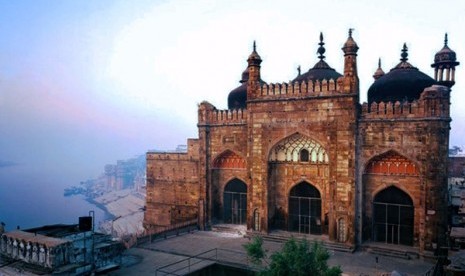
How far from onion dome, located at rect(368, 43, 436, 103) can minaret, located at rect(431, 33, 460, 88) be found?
49.9 inches

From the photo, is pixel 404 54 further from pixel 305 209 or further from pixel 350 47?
pixel 305 209

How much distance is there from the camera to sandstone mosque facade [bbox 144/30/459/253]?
1464cm

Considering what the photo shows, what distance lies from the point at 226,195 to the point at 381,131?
8955 millimetres

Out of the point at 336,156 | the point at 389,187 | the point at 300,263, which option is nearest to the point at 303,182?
the point at 336,156

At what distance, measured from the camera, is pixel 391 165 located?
15586mm

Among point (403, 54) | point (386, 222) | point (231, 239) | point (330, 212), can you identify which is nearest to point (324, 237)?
point (330, 212)

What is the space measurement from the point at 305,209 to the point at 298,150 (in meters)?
2.87

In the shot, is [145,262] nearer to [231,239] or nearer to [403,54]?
[231,239]

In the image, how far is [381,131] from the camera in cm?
1545

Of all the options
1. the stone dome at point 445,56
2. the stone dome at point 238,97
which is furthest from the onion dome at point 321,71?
the stone dome at point 445,56

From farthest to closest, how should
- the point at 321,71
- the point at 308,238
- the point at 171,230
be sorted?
1. the point at 321,71
2. the point at 171,230
3. the point at 308,238

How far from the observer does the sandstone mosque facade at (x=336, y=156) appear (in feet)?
48.0

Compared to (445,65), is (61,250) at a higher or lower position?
lower

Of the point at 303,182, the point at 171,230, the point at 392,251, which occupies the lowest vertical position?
the point at 171,230
